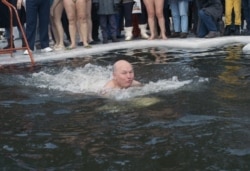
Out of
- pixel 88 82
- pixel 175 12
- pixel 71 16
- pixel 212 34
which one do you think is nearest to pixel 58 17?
pixel 71 16

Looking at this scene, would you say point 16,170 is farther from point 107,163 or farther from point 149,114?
point 149,114

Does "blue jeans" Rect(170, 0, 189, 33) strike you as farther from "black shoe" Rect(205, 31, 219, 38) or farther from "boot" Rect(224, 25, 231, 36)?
"boot" Rect(224, 25, 231, 36)

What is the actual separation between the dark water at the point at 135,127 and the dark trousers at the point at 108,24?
174 inches

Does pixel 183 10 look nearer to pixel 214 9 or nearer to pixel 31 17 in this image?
pixel 214 9

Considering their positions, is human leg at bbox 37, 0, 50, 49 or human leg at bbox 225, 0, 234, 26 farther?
human leg at bbox 225, 0, 234, 26

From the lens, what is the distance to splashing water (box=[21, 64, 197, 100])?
6781mm

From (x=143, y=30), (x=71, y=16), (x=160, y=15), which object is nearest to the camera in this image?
(x=71, y=16)

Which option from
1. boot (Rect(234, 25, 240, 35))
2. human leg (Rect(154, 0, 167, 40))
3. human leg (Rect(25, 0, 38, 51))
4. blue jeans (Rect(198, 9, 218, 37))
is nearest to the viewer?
human leg (Rect(25, 0, 38, 51))

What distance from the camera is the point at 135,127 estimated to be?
5070mm

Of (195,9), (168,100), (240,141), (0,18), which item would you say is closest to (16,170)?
(240,141)

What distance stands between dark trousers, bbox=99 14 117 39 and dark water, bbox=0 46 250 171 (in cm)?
442

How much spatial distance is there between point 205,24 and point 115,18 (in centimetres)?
225

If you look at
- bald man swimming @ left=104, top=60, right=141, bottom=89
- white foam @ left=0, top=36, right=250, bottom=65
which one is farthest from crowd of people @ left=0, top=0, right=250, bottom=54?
bald man swimming @ left=104, top=60, right=141, bottom=89

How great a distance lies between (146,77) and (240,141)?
368cm
